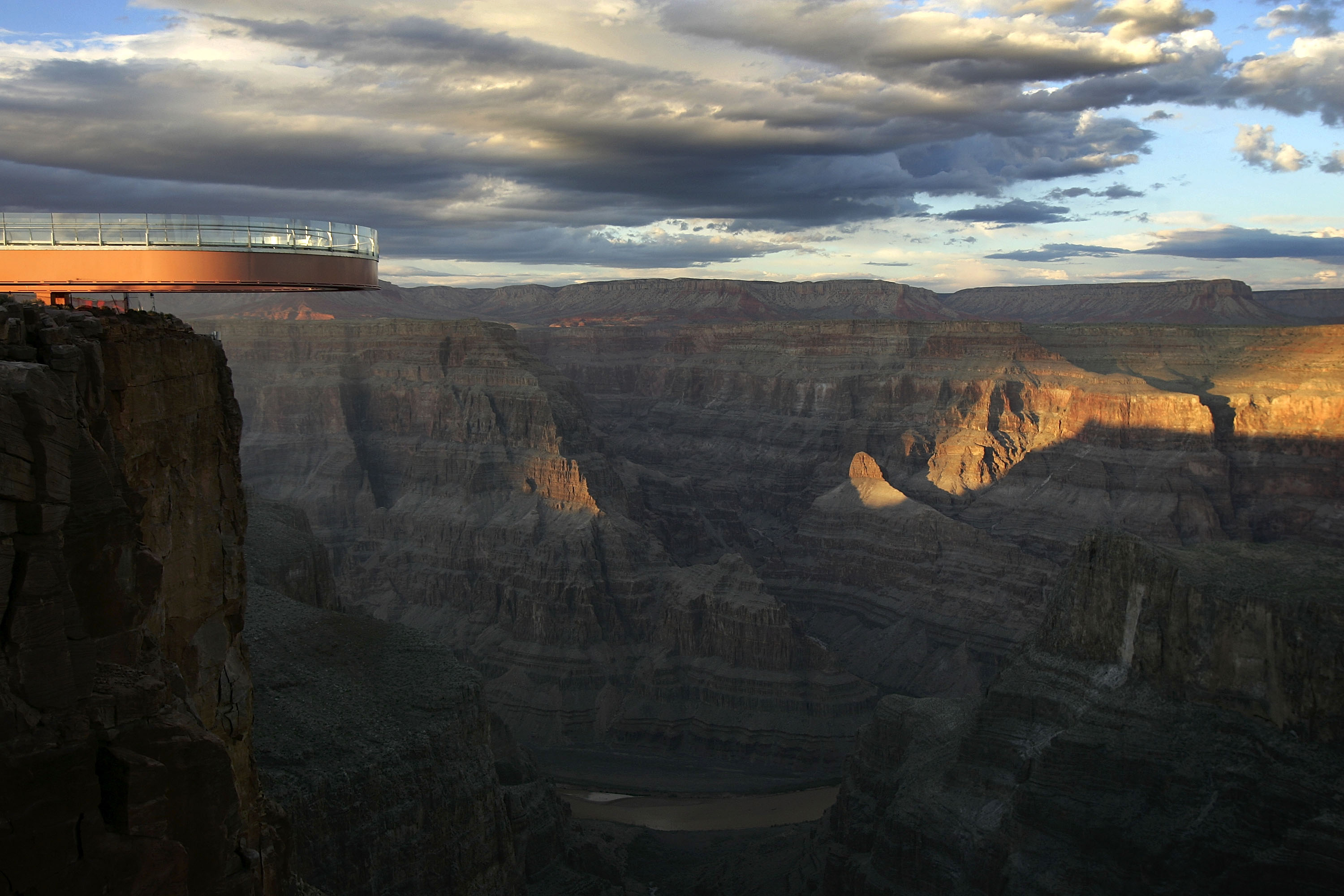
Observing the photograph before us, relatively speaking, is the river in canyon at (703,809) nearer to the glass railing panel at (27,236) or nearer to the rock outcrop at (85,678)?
the glass railing panel at (27,236)

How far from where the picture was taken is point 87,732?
10414 millimetres

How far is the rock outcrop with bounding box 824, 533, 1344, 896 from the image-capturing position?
32.2 metres

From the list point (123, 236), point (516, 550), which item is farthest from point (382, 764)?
point (516, 550)

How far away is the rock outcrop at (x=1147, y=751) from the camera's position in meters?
32.2

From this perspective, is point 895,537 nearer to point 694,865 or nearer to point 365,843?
point 694,865

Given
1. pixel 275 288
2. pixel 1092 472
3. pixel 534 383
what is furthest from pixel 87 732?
pixel 1092 472

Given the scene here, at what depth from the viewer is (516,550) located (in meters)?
86.1

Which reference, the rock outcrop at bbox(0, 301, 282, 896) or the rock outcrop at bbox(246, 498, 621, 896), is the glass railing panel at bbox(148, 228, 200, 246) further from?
the rock outcrop at bbox(246, 498, 621, 896)

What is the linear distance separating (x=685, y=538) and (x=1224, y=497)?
4512 cm

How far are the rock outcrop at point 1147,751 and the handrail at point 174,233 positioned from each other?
27.6m

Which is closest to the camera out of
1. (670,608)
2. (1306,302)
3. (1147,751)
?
(1147,751)

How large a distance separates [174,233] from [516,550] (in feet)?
215

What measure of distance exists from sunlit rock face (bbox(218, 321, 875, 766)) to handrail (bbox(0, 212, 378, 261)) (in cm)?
3392

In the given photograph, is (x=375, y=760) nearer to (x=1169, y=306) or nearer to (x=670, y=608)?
(x=670, y=608)
